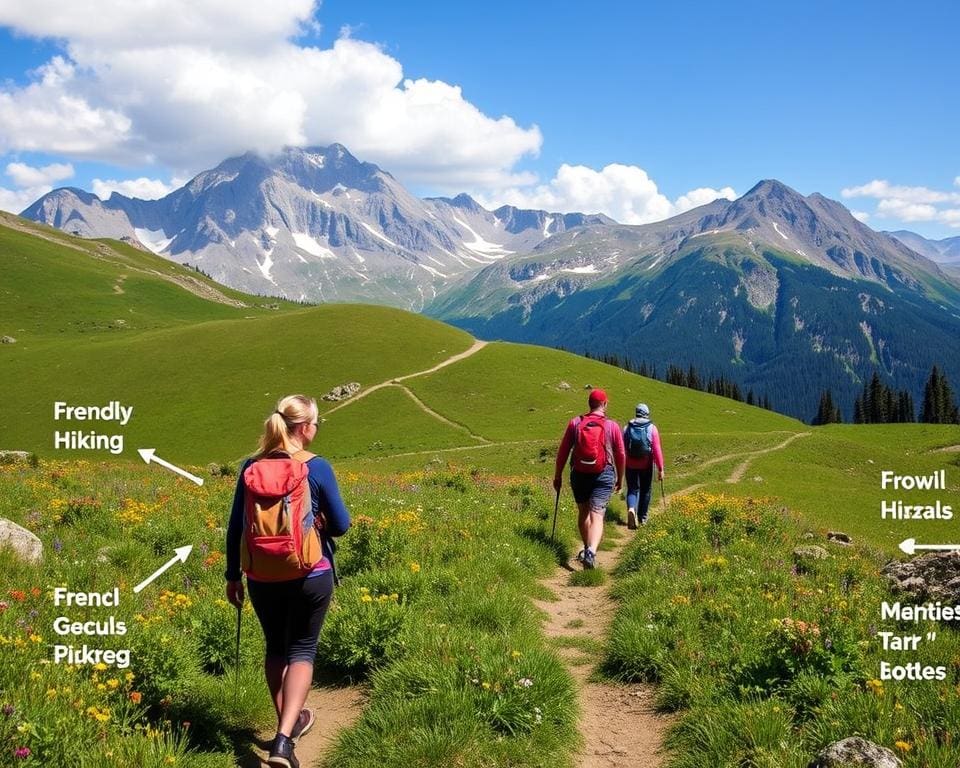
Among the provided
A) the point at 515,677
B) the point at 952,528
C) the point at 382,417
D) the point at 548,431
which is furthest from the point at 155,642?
the point at 382,417

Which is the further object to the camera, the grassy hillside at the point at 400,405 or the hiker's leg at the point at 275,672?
the grassy hillside at the point at 400,405

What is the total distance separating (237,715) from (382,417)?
233 ft

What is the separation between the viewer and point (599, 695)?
25.6 ft

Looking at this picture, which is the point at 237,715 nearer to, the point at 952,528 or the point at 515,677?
the point at 515,677

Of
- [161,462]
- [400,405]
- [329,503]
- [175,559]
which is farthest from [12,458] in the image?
[400,405]

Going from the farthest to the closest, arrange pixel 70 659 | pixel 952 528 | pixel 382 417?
pixel 382 417 < pixel 952 528 < pixel 70 659

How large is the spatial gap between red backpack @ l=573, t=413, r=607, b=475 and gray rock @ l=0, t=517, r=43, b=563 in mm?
10038

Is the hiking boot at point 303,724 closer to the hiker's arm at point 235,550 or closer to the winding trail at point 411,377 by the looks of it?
the hiker's arm at point 235,550

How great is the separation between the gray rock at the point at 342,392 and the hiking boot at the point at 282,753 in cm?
7918

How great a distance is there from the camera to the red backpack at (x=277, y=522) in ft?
18.5

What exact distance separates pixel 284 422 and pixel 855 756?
5747mm

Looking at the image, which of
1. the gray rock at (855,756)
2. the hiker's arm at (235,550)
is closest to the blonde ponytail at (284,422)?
the hiker's arm at (235,550)

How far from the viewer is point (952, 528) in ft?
103

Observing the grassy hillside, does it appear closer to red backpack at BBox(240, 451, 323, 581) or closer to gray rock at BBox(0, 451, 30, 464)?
gray rock at BBox(0, 451, 30, 464)
